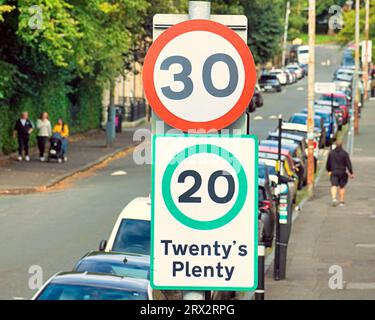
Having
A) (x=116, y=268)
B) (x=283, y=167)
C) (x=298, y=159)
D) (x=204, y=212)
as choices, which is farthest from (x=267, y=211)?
(x=204, y=212)

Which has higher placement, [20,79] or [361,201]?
[20,79]

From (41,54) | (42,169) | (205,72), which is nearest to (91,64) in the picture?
(41,54)

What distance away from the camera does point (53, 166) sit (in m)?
36.8

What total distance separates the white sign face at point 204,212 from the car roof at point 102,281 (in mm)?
6224

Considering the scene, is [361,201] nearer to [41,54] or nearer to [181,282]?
[41,54]

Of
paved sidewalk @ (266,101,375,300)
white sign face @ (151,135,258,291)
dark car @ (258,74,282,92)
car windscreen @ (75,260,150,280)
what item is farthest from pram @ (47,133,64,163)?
dark car @ (258,74,282,92)

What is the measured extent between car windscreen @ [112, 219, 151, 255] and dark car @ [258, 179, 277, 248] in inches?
199

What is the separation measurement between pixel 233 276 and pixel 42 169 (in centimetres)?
3079

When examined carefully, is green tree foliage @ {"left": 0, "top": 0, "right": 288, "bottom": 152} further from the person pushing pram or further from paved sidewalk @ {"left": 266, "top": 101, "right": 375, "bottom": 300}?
paved sidewalk @ {"left": 266, "top": 101, "right": 375, "bottom": 300}

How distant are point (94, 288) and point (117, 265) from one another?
79.5 inches

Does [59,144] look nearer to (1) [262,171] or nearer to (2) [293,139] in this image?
(2) [293,139]

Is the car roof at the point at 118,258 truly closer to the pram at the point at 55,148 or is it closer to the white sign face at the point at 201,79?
the white sign face at the point at 201,79

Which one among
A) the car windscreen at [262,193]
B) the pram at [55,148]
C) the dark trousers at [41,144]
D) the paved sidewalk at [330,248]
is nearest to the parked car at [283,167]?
the paved sidewalk at [330,248]

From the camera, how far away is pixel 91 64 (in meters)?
41.9
